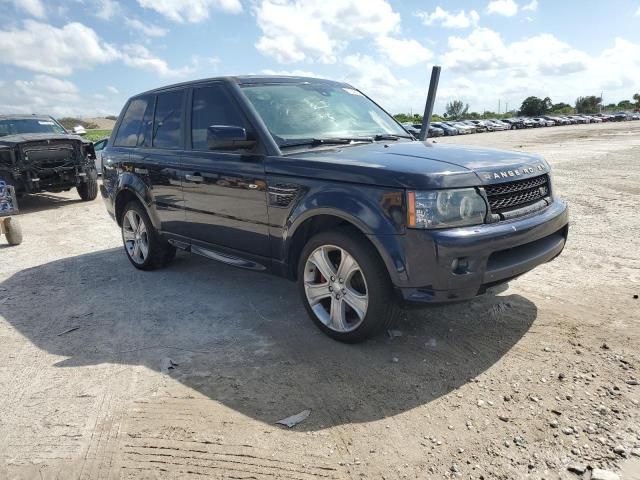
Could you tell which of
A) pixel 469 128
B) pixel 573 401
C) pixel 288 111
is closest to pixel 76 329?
pixel 288 111

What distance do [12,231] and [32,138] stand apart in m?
3.88

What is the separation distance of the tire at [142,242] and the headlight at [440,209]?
128 inches

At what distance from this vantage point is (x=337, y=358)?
3396 millimetres

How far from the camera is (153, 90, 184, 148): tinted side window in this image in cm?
480

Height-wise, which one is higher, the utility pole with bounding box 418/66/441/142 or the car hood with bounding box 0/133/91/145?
the utility pole with bounding box 418/66/441/142

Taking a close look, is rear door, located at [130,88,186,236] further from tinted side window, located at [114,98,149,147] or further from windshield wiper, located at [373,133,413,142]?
windshield wiper, located at [373,133,413,142]

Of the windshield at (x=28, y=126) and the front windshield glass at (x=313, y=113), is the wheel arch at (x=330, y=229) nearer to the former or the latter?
the front windshield glass at (x=313, y=113)

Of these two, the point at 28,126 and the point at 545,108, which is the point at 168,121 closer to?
the point at 28,126

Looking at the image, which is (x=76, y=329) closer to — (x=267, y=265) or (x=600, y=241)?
(x=267, y=265)

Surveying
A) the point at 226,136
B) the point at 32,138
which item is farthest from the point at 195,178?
the point at 32,138

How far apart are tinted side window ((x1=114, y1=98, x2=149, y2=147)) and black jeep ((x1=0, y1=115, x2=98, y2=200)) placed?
5.35 m

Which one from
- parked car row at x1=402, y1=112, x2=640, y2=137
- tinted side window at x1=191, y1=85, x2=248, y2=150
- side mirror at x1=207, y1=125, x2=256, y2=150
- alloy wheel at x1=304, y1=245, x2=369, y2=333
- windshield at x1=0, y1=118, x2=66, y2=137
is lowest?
parked car row at x1=402, y1=112, x2=640, y2=137

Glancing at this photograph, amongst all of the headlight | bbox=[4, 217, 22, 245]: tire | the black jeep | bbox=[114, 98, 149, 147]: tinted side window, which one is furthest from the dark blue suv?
the black jeep

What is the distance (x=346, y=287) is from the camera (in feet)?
11.2
